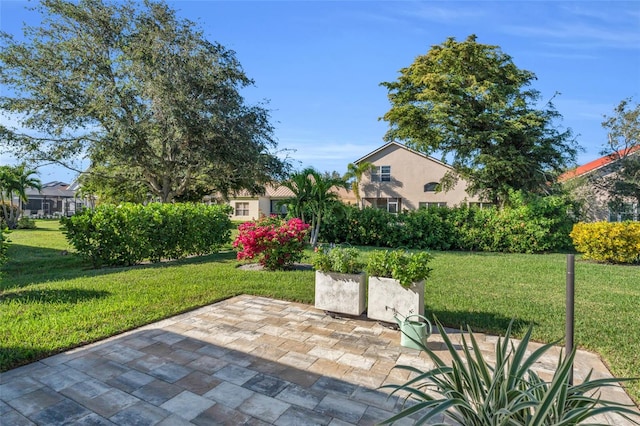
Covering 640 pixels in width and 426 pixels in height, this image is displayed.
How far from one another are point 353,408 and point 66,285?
578 cm

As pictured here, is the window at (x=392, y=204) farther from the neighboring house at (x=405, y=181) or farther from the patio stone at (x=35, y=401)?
the patio stone at (x=35, y=401)

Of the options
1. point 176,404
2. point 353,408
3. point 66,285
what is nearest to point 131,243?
point 66,285

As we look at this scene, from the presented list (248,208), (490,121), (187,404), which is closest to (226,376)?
(187,404)

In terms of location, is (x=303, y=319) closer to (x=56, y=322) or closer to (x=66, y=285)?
(x=56, y=322)

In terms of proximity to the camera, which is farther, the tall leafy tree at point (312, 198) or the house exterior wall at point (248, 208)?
the house exterior wall at point (248, 208)

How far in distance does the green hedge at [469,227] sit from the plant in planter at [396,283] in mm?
9264

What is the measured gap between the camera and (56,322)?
3.96 meters

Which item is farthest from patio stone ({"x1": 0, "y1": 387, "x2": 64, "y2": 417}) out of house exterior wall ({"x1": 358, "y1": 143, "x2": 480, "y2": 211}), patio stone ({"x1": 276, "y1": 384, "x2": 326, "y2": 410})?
house exterior wall ({"x1": 358, "y1": 143, "x2": 480, "y2": 211})

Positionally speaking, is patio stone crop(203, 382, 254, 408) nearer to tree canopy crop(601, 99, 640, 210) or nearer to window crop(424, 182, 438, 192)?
tree canopy crop(601, 99, 640, 210)

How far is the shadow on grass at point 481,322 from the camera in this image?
410cm

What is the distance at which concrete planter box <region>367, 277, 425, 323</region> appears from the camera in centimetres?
386

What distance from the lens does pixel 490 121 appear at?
16.3m

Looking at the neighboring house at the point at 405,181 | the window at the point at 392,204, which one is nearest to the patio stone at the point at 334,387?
the neighboring house at the point at 405,181

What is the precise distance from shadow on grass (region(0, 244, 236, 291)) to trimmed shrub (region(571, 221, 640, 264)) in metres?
10.7
